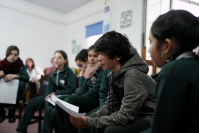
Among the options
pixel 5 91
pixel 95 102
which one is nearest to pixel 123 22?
pixel 95 102

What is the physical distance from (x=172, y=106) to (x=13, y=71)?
92.3 inches

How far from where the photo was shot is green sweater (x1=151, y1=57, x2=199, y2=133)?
0.49 m

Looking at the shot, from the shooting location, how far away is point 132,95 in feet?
2.68

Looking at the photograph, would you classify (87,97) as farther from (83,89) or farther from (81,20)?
(81,20)

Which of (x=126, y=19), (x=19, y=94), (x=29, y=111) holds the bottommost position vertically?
(x=29, y=111)

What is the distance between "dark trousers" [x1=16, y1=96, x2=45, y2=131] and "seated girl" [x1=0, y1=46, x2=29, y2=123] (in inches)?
15.4

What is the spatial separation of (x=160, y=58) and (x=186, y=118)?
0.24m

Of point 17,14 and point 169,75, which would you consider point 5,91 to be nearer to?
point 169,75

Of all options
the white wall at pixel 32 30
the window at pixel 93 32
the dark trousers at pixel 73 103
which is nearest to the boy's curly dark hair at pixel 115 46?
the dark trousers at pixel 73 103

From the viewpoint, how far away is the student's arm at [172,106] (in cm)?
49

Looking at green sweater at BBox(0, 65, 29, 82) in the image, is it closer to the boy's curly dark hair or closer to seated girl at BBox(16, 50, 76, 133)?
seated girl at BBox(16, 50, 76, 133)

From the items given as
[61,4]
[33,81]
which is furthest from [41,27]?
[33,81]

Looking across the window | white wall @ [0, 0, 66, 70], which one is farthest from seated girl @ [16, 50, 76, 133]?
white wall @ [0, 0, 66, 70]

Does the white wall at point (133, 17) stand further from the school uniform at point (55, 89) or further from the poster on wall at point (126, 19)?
the school uniform at point (55, 89)
